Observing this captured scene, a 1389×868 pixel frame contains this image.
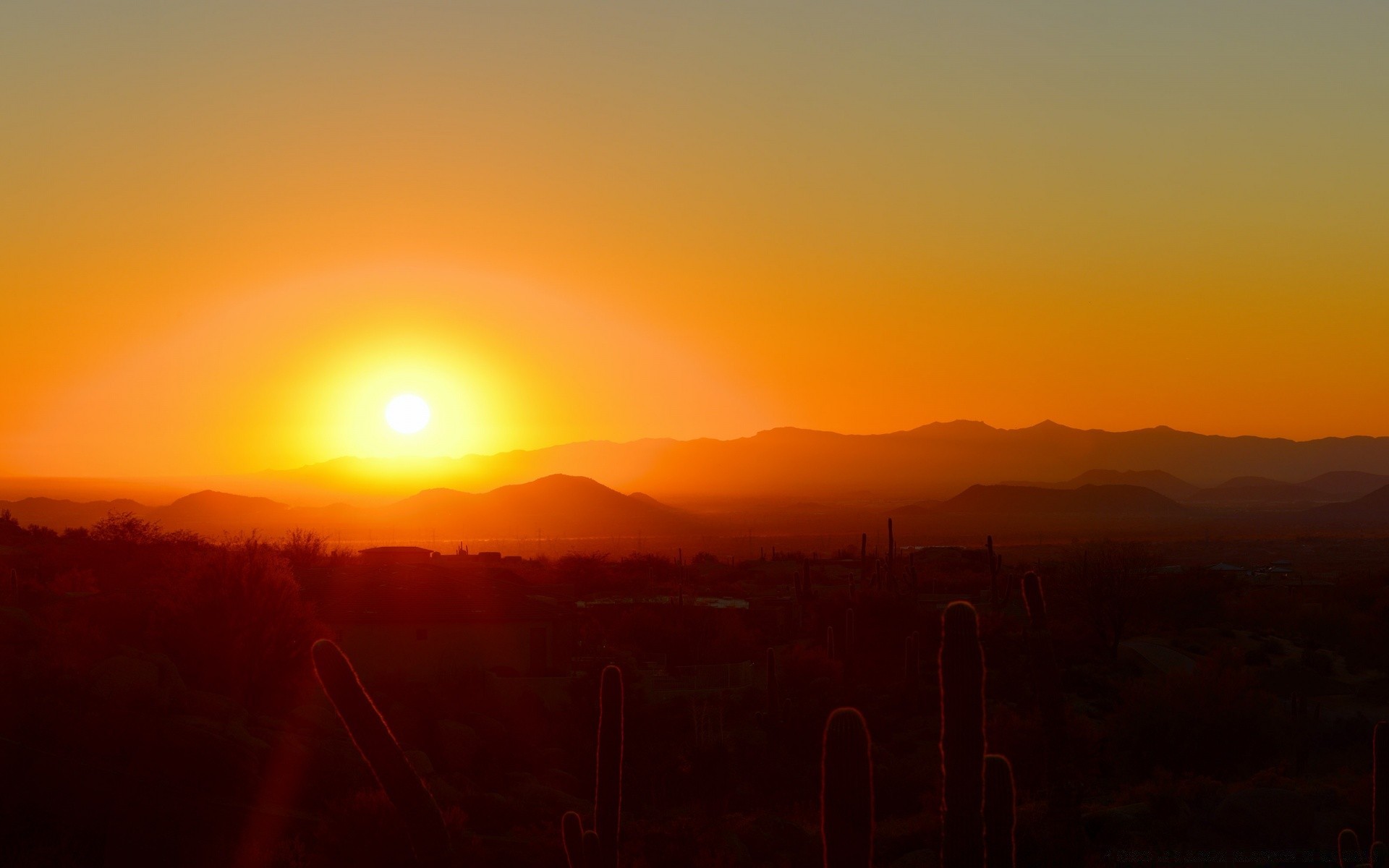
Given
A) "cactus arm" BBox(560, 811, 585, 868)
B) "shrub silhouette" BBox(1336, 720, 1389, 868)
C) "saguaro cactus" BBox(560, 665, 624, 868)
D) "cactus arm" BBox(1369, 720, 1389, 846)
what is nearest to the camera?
"saguaro cactus" BBox(560, 665, 624, 868)

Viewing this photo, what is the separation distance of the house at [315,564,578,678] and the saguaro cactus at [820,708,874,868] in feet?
91.6

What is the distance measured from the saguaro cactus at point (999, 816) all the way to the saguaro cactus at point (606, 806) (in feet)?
14.1

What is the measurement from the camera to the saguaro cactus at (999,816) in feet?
33.4

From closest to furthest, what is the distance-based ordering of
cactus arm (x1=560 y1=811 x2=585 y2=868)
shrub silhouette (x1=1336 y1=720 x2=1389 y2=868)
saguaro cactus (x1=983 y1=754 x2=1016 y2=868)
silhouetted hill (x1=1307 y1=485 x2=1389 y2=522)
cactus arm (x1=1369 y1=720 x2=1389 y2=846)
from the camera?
saguaro cactus (x1=983 y1=754 x2=1016 y2=868)
cactus arm (x1=560 y1=811 x2=585 y2=868)
shrub silhouette (x1=1336 y1=720 x2=1389 y2=868)
cactus arm (x1=1369 y1=720 x2=1389 y2=846)
silhouetted hill (x1=1307 y1=485 x2=1389 y2=522)

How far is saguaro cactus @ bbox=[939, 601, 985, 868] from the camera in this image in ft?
29.8

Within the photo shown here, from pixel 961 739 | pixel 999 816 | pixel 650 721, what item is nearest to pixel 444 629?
pixel 650 721

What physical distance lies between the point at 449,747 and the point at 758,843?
10233mm

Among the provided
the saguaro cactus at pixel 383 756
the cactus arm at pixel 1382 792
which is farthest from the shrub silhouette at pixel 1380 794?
the saguaro cactus at pixel 383 756

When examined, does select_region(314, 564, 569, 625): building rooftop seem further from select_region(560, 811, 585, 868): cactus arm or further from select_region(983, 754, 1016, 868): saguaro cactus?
select_region(983, 754, 1016, 868): saguaro cactus

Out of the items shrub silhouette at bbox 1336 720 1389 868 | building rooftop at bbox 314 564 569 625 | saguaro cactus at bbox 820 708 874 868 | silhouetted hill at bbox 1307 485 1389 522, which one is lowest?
silhouetted hill at bbox 1307 485 1389 522

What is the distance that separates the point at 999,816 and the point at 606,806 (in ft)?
15.7

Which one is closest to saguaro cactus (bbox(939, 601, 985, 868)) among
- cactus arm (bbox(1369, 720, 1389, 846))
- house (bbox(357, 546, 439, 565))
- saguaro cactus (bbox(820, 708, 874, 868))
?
saguaro cactus (bbox(820, 708, 874, 868))

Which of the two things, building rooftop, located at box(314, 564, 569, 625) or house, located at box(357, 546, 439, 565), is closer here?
building rooftop, located at box(314, 564, 569, 625)

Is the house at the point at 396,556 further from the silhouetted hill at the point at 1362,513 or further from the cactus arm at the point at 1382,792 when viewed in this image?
the silhouetted hill at the point at 1362,513
